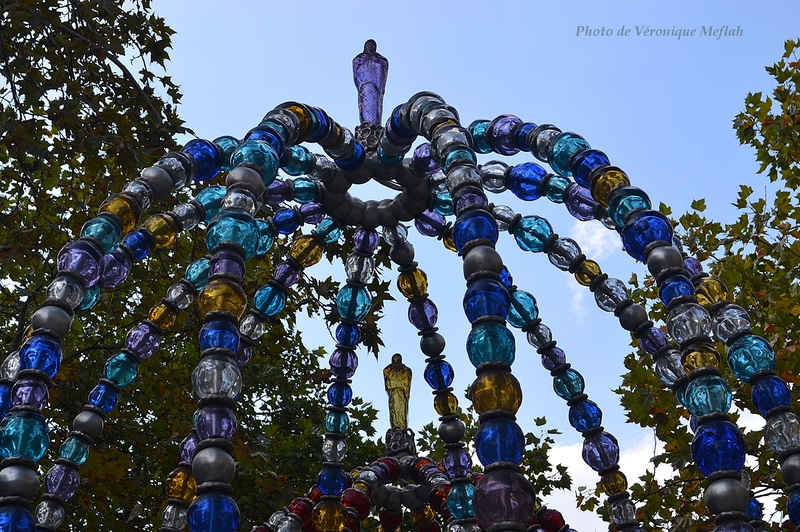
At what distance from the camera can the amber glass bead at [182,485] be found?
4906 mm

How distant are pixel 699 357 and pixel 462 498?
2700 millimetres

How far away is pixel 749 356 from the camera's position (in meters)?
4.05

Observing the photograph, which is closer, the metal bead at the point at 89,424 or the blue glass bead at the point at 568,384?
the metal bead at the point at 89,424

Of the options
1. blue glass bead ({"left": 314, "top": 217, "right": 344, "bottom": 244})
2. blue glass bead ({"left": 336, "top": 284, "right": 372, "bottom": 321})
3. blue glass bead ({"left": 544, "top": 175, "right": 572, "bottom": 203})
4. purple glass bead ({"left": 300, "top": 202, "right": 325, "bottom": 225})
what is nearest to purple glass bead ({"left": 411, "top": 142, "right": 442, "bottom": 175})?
blue glass bead ({"left": 544, "top": 175, "right": 572, "bottom": 203})

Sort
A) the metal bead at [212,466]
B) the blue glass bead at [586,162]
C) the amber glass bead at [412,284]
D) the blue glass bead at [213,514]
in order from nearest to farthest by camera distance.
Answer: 1. the blue glass bead at [213,514]
2. the metal bead at [212,466]
3. the blue glass bead at [586,162]
4. the amber glass bead at [412,284]

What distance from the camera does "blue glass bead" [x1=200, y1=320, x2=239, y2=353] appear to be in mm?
3344

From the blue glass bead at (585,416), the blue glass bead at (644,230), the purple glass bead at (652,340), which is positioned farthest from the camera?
the blue glass bead at (585,416)

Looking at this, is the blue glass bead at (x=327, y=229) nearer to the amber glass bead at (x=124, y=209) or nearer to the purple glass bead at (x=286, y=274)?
the purple glass bead at (x=286, y=274)

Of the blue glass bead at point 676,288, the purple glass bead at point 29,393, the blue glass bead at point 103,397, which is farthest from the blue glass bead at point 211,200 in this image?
the blue glass bead at point 676,288

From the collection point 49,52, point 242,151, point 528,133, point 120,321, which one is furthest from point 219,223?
point 120,321

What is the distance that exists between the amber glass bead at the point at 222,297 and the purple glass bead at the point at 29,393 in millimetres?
950

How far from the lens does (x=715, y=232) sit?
10086 mm

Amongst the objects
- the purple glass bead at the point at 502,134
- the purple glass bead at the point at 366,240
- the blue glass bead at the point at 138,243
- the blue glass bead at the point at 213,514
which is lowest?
the blue glass bead at the point at 213,514

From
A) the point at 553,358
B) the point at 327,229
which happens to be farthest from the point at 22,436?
the point at 553,358
